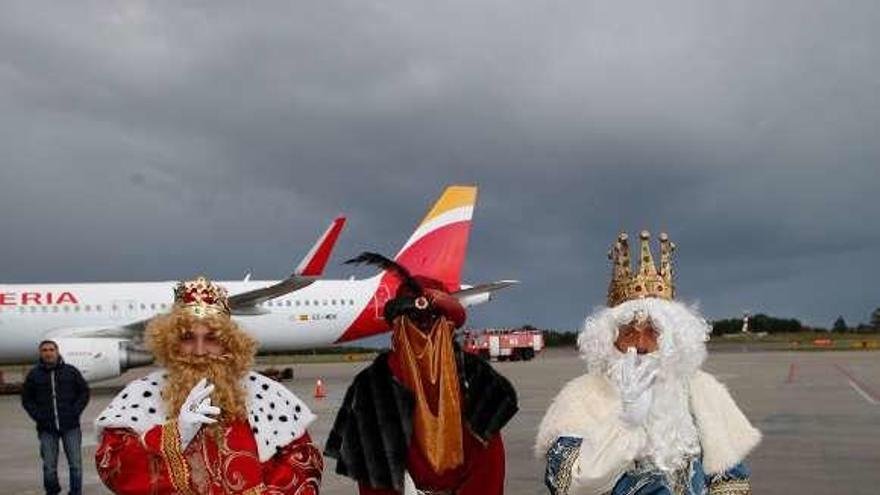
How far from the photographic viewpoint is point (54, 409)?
337 inches

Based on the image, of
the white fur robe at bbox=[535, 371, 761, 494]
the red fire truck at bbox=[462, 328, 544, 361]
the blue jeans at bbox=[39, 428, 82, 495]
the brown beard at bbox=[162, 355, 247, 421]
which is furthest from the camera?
the red fire truck at bbox=[462, 328, 544, 361]

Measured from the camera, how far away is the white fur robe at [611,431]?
3135 millimetres

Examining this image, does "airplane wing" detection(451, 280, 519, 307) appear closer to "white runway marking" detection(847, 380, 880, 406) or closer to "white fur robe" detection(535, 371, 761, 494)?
"white runway marking" detection(847, 380, 880, 406)

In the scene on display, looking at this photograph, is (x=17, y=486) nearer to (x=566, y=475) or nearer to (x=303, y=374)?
(x=566, y=475)

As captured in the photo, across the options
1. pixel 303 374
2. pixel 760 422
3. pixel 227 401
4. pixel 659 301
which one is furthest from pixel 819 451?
pixel 303 374

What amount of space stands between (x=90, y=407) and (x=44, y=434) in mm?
10876

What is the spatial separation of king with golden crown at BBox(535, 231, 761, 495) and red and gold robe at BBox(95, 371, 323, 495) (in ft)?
2.69

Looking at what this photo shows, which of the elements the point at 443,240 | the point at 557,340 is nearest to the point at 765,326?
the point at 557,340

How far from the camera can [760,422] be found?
44.7 ft

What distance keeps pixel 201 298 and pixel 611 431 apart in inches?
55.2

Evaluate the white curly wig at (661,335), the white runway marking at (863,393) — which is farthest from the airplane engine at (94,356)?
the white curly wig at (661,335)

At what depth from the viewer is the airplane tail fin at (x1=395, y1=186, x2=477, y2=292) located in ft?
94.1

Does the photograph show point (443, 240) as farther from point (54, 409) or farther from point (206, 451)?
point (206, 451)

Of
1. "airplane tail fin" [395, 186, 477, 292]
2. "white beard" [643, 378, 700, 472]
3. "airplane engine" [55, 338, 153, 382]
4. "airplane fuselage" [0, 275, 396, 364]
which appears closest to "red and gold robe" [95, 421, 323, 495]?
"white beard" [643, 378, 700, 472]
